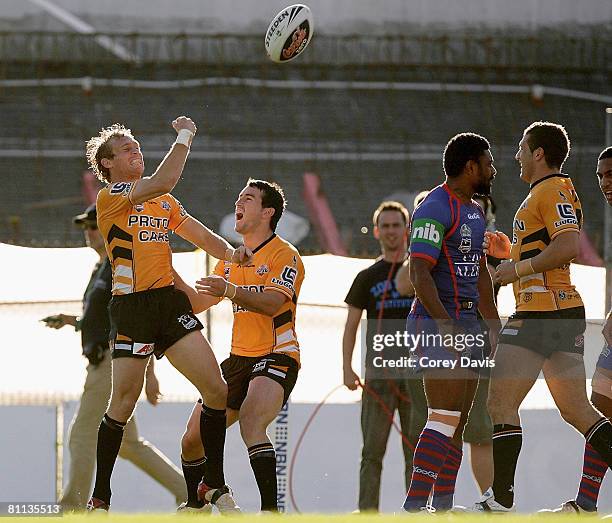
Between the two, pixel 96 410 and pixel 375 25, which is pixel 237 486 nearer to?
pixel 96 410

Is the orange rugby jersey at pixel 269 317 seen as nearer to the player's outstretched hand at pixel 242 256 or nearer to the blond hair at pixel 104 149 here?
the player's outstretched hand at pixel 242 256

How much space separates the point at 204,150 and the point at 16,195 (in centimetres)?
282

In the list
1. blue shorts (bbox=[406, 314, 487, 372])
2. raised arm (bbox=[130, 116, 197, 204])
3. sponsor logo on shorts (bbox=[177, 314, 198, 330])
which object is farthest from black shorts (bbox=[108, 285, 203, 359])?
blue shorts (bbox=[406, 314, 487, 372])

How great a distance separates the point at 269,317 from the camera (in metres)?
5.54

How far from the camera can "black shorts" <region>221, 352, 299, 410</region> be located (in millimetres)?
5438

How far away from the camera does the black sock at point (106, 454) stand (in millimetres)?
5203

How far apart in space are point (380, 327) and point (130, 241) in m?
2.24

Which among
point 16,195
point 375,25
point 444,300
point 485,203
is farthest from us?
point 375,25

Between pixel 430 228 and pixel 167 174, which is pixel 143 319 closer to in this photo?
pixel 167 174

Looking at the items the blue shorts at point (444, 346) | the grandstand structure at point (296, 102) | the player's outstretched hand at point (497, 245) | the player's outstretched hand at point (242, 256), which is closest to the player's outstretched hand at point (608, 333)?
the player's outstretched hand at point (497, 245)

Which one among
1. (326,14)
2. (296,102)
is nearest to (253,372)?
(296,102)

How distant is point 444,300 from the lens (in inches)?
202

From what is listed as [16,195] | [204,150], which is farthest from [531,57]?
[16,195]

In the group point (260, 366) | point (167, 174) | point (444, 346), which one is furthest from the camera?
point (260, 366)
